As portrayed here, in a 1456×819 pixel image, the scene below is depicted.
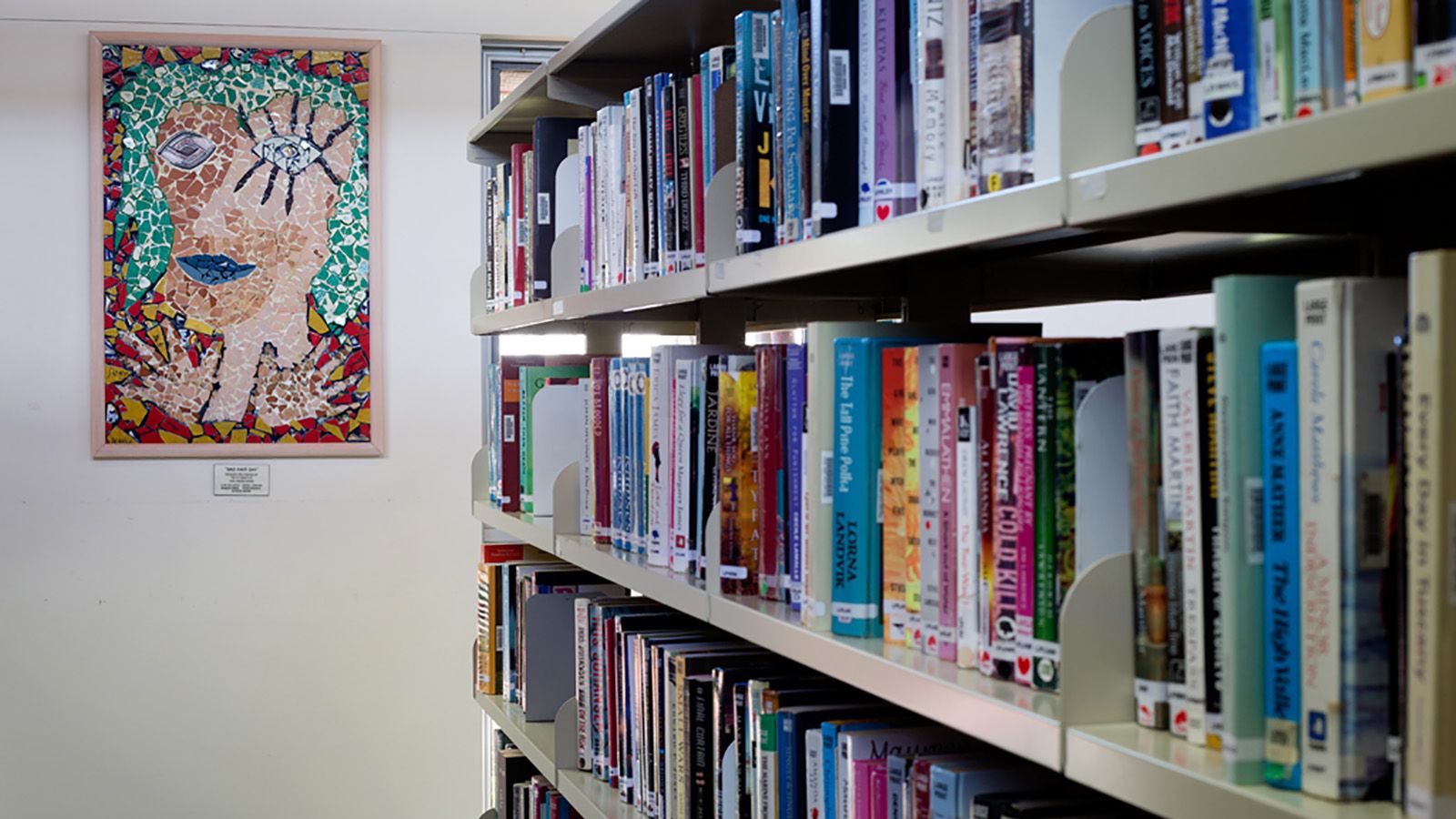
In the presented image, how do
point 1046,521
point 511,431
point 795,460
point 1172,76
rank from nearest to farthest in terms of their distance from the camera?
point 1172,76 → point 1046,521 → point 795,460 → point 511,431

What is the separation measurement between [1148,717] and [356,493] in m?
3.34

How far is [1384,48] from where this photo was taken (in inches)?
A: 28.8

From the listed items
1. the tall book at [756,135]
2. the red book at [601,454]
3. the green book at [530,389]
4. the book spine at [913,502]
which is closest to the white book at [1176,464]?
the book spine at [913,502]

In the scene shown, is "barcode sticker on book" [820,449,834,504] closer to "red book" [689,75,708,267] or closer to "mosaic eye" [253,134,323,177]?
"red book" [689,75,708,267]

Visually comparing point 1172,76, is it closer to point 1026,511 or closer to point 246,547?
point 1026,511

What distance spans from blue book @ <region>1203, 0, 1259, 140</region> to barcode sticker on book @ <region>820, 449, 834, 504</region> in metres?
0.54

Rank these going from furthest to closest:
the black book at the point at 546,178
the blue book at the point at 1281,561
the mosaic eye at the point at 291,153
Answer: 1. the mosaic eye at the point at 291,153
2. the black book at the point at 546,178
3. the blue book at the point at 1281,561

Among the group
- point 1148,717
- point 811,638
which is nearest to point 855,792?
point 811,638

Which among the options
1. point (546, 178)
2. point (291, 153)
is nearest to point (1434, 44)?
point (546, 178)

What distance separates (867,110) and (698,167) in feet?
1.88

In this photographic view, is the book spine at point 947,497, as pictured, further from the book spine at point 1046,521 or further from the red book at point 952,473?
the book spine at point 1046,521

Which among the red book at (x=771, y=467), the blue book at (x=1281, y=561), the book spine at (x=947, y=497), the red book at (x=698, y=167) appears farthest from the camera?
the red book at (x=698, y=167)

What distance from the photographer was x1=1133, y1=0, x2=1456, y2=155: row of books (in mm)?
722

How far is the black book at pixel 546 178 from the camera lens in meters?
2.56
